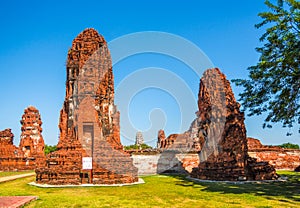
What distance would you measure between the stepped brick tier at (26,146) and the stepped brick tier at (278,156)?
21.7 metres

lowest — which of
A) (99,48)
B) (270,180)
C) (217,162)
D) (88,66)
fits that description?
(270,180)

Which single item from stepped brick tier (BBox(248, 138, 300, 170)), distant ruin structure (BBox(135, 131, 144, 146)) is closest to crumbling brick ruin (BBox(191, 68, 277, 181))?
stepped brick tier (BBox(248, 138, 300, 170))

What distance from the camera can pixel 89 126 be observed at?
17.1 meters

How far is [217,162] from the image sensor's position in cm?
1712

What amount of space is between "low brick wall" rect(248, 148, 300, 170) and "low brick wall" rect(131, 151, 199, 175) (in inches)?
253

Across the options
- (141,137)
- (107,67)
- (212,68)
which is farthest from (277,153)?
(141,137)

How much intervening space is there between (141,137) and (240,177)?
61.3m

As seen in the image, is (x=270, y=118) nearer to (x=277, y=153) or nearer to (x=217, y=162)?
(x=217, y=162)

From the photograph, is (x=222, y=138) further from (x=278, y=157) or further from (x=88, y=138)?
(x=278, y=157)

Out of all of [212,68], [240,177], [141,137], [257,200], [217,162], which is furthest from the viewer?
[141,137]

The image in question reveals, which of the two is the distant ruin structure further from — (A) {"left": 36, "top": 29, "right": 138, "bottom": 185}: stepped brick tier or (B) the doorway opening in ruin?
(B) the doorway opening in ruin

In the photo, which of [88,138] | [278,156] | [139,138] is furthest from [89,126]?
[139,138]

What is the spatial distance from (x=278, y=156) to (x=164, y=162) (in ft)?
38.8

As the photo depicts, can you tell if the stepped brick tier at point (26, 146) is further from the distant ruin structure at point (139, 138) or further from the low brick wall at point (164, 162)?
the distant ruin structure at point (139, 138)
